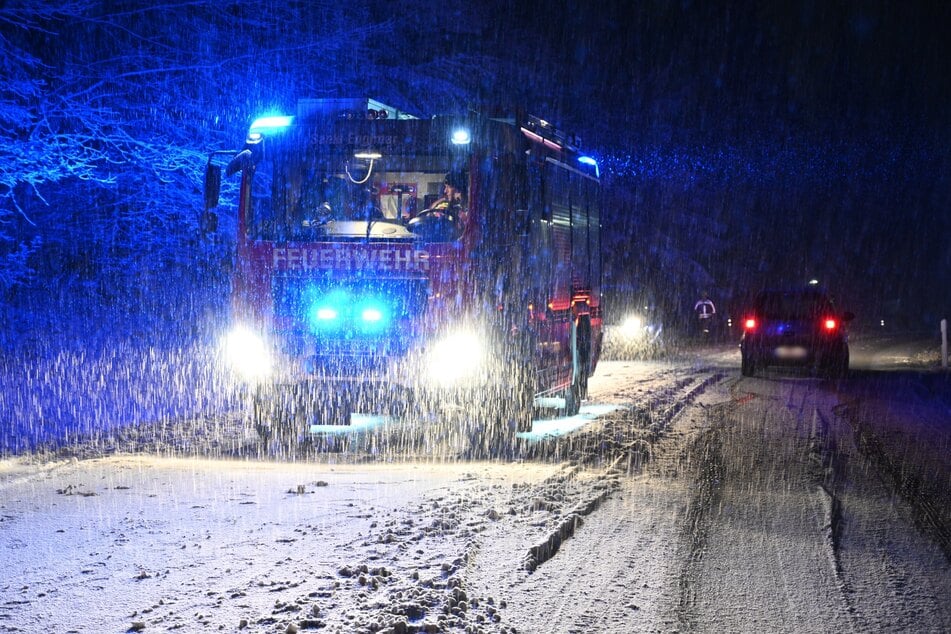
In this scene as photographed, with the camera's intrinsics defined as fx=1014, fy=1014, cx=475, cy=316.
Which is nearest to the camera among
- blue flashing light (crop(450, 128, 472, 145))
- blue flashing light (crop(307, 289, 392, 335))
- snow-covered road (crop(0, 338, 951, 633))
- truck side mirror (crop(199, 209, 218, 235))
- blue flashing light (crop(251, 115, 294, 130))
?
snow-covered road (crop(0, 338, 951, 633))

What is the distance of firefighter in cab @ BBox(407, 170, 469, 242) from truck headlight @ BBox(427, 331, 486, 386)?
3.42 feet

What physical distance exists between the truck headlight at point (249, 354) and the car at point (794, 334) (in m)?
12.4

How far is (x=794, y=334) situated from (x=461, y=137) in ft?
39.8

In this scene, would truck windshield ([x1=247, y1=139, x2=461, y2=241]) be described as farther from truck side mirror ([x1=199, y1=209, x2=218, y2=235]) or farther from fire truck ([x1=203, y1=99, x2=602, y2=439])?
truck side mirror ([x1=199, y1=209, x2=218, y2=235])

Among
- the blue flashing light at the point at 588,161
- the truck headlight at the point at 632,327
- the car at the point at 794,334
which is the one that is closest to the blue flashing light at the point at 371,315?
the blue flashing light at the point at 588,161

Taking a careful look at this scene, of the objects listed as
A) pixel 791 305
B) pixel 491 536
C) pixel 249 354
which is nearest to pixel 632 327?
pixel 791 305

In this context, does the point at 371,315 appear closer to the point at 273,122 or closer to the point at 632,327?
the point at 273,122

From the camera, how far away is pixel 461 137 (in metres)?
10.7

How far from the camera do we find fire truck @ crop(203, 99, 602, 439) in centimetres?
1048

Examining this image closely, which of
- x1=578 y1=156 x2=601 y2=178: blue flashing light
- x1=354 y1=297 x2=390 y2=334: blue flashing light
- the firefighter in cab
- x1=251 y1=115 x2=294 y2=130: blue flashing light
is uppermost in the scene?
x1=578 y1=156 x2=601 y2=178: blue flashing light

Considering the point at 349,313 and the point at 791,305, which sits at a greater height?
the point at 791,305

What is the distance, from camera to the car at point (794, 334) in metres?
20.5

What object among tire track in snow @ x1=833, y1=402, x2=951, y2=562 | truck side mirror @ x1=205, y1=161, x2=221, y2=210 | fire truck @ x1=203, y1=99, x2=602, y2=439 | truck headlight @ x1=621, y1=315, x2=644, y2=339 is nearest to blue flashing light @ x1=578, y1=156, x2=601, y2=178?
fire truck @ x1=203, y1=99, x2=602, y2=439

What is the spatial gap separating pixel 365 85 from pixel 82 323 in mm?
9593
